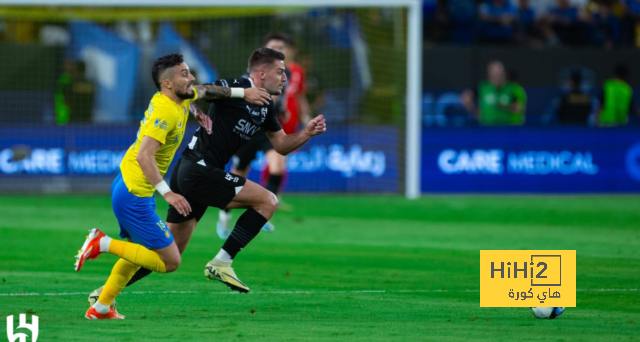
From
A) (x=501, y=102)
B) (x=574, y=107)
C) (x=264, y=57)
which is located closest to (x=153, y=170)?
(x=264, y=57)

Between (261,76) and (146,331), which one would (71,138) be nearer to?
(261,76)

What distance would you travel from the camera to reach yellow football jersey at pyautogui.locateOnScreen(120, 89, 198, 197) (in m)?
7.02

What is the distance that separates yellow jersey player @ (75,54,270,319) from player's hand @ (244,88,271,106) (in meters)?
0.83

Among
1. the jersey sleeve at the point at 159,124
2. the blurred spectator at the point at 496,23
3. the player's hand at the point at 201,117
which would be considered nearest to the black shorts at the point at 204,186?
the player's hand at the point at 201,117

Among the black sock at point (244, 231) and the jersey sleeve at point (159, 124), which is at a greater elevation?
the jersey sleeve at point (159, 124)

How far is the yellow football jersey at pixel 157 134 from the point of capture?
23.0ft

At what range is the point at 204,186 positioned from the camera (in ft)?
26.6

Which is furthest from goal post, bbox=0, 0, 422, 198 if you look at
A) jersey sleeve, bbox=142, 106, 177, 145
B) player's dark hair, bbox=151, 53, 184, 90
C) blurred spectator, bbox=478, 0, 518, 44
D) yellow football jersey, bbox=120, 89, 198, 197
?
jersey sleeve, bbox=142, 106, 177, 145

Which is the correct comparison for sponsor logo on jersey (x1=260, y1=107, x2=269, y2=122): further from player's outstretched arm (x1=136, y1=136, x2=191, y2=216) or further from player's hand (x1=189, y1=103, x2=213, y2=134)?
player's outstretched arm (x1=136, y1=136, x2=191, y2=216)

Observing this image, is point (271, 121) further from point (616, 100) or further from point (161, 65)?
point (616, 100)

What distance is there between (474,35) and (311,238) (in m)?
11.7

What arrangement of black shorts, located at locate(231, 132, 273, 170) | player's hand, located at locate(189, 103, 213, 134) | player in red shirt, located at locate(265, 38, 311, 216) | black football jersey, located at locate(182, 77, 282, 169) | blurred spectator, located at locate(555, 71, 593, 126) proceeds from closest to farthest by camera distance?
player's hand, located at locate(189, 103, 213, 134) → black football jersey, located at locate(182, 77, 282, 169) → black shorts, located at locate(231, 132, 273, 170) → player in red shirt, located at locate(265, 38, 311, 216) → blurred spectator, located at locate(555, 71, 593, 126)

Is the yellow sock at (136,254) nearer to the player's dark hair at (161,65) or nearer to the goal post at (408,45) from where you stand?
the player's dark hair at (161,65)

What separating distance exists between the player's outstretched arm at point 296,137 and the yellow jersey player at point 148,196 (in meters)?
1.11
